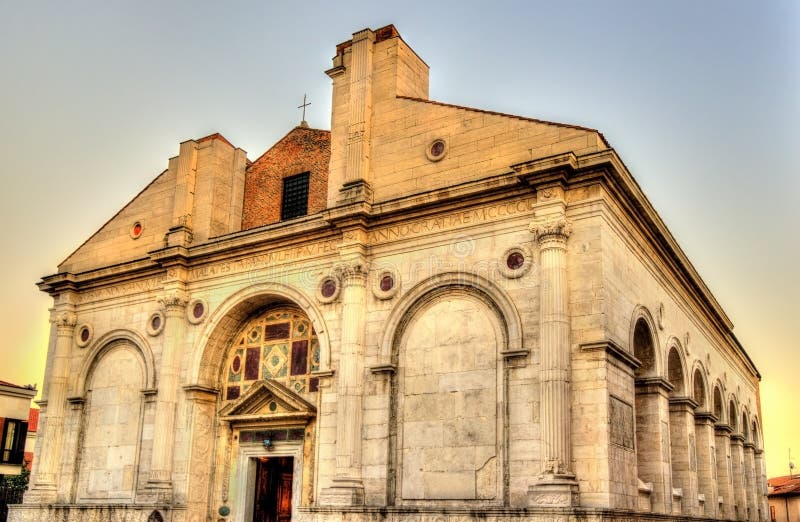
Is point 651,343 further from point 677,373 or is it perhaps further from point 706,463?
point 706,463

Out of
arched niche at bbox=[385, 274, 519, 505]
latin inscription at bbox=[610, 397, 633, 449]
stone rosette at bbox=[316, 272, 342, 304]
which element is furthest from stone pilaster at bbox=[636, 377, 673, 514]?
stone rosette at bbox=[316, 272, 342, 304]

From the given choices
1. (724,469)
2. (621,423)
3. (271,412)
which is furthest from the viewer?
(724,469)

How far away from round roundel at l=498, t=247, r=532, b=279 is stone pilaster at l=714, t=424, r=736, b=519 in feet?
44.3

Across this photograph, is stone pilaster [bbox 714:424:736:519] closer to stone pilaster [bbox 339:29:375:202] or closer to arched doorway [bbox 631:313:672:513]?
arched doorway [bbox 631:313:672:513]

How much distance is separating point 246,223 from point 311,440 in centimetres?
678

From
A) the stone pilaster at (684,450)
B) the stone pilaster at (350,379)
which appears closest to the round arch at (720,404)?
the stone pilaster at (684,450)

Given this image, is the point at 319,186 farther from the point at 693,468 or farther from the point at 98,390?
the point at 693,468

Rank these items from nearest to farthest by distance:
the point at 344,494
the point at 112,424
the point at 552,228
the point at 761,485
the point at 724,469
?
the point at 552,228
the point at 344,494
the point at 112,424
the point at 724,469
the point at 761,485

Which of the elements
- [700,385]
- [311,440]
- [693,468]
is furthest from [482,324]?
[700,385]

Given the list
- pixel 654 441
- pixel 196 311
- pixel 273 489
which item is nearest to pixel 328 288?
pixel 196 311

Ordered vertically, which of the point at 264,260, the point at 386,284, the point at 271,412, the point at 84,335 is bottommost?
the point at 271,412

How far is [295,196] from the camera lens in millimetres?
22531

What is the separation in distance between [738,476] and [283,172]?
19304mm

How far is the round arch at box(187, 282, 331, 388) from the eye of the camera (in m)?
21.2
